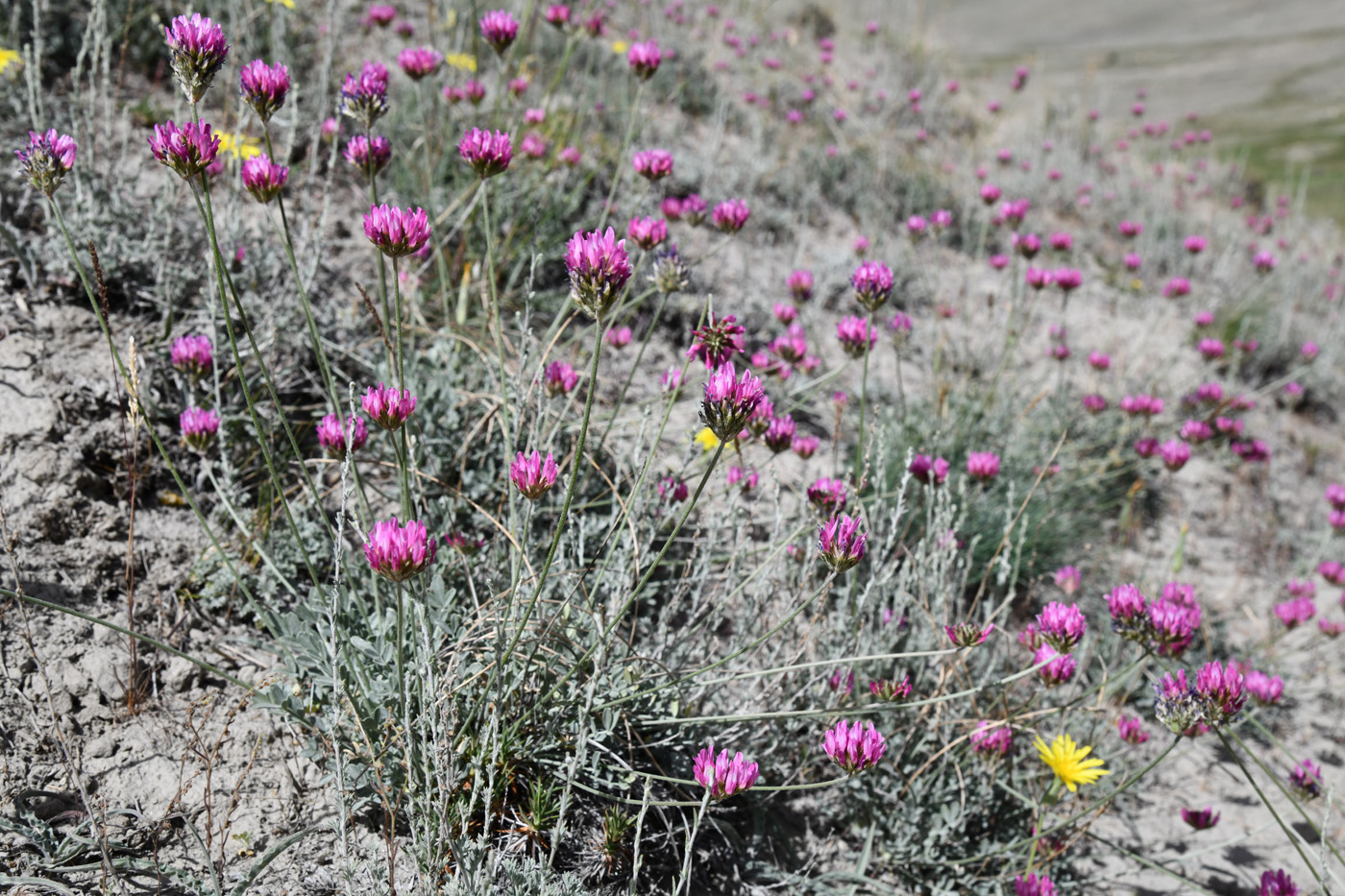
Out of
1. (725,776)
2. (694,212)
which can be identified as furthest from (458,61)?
(725,776)

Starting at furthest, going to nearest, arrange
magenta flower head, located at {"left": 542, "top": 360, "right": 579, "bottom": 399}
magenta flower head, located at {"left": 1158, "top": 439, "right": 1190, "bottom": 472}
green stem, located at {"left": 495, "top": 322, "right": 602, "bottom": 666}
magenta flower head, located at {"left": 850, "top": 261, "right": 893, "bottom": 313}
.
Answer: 1. magenta flower head, located at {"left": 1158, "top": 439, "right": 1190, "bottom": 472}
2. magenta flower head, located at {"left": 542, "top": 360, "right": 579, "bottom": 399}
3. magenta flower head, located at {"left": 850, "top": 261, "right": 893, "bottom": 313}
4. green stem, located at {"left": 495, "top": 322, "right": 602, "bottom": 666}

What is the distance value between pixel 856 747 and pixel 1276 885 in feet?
4.40

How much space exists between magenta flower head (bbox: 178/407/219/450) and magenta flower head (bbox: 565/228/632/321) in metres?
1.15

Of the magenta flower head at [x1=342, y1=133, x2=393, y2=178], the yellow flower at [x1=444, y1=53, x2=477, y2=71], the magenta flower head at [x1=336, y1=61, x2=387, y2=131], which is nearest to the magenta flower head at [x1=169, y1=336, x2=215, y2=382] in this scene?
the magenta flower head at [x1=342, y1=133, x2=393, y2=178]

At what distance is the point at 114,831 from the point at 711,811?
1373mm

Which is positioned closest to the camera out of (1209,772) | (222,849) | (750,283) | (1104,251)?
(222,849)

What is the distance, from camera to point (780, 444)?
86.6 inches

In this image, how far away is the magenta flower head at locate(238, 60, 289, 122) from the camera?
5.53 feet

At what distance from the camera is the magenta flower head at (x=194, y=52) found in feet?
4.85

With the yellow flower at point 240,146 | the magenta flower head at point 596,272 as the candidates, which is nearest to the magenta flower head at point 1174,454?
the magenta flower head at point 596,272

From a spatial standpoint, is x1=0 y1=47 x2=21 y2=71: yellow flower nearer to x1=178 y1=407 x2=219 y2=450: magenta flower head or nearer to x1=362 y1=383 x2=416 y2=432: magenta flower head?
x1=178 y1=407 x2=219 y2=450: magenta flower head

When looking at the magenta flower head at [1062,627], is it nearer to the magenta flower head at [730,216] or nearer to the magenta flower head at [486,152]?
the magenta flower head at [730,216]

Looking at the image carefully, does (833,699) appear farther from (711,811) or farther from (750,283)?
(750,283)

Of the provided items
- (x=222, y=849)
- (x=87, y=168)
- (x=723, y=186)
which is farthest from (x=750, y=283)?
(x=222, y=849)
